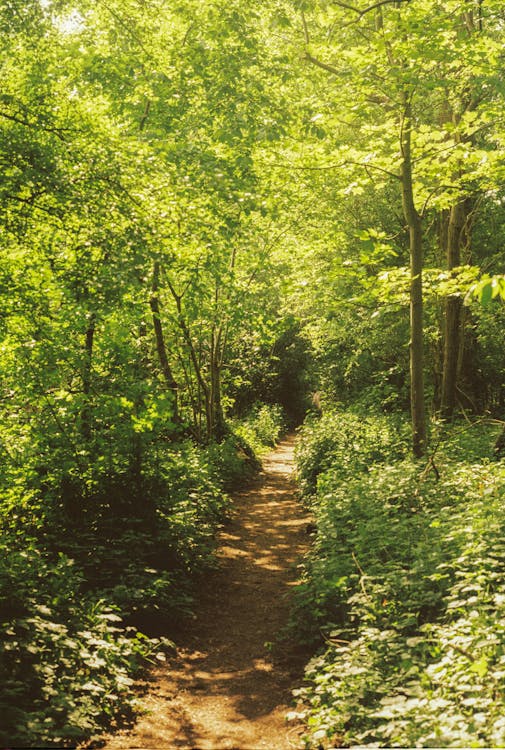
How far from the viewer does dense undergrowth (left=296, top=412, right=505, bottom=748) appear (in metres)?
3.50

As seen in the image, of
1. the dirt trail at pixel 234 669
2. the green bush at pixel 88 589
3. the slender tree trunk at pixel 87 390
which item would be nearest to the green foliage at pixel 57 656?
the green bush at pixel 88 589

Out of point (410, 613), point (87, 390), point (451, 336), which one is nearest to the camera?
point (410, 613)

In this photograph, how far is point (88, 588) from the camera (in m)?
6.42

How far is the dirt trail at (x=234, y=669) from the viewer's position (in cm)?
472

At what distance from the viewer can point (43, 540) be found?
6945mm

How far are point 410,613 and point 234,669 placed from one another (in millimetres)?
2319

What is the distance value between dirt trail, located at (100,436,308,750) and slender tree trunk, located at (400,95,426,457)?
304 cm

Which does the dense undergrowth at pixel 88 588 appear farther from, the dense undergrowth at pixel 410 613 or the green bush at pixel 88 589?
the dense undergrowth at pixel 410 613

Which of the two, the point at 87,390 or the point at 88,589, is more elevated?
the point at 87,390

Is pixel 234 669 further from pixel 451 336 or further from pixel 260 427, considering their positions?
pixel 260 427

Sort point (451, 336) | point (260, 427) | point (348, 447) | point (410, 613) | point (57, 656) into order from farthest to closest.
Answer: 1. point (260, 427)
2. point (451, 336)
3. point (348, 447)
4. point (410, 613)
5. point (57, 656)

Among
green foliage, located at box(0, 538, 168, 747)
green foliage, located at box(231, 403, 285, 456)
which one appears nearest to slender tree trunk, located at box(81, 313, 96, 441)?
green foliage, located at box(0, 538, 168, 747)

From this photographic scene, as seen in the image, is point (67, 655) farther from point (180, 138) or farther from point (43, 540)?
point (180, 138)

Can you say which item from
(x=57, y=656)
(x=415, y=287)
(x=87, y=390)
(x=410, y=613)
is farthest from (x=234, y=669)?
(x=415, y=287)
